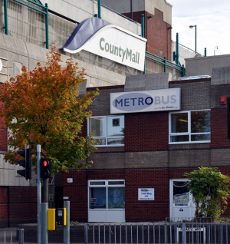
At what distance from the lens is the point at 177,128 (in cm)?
3559

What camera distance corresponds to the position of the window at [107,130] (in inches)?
1453

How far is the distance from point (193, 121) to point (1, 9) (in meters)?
13.1

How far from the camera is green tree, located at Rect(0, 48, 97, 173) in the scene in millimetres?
30359

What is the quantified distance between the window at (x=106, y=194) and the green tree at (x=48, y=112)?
18.4 feet

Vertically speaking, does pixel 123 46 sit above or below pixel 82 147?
above

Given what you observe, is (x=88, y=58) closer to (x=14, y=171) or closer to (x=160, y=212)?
(x=14, y=171)

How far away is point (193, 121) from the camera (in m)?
35.2

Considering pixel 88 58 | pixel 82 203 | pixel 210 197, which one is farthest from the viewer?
pixel 88 58

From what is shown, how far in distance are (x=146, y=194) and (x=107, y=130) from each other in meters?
3.89

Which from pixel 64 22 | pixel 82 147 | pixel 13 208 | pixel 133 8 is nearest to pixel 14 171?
pixel 13 208

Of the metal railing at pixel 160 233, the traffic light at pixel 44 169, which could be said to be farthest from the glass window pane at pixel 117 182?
the traffic light at pixel 44 169

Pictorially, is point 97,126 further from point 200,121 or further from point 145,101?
point 200,121

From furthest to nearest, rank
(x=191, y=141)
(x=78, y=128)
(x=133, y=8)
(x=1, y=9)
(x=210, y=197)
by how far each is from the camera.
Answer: (x=133, y=8), (x=1, y=9), (x=191, y=141), (x=78, y=128), (x=210, y=197)

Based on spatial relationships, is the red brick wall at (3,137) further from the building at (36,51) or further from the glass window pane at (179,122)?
the glass window pane at (179,122)
